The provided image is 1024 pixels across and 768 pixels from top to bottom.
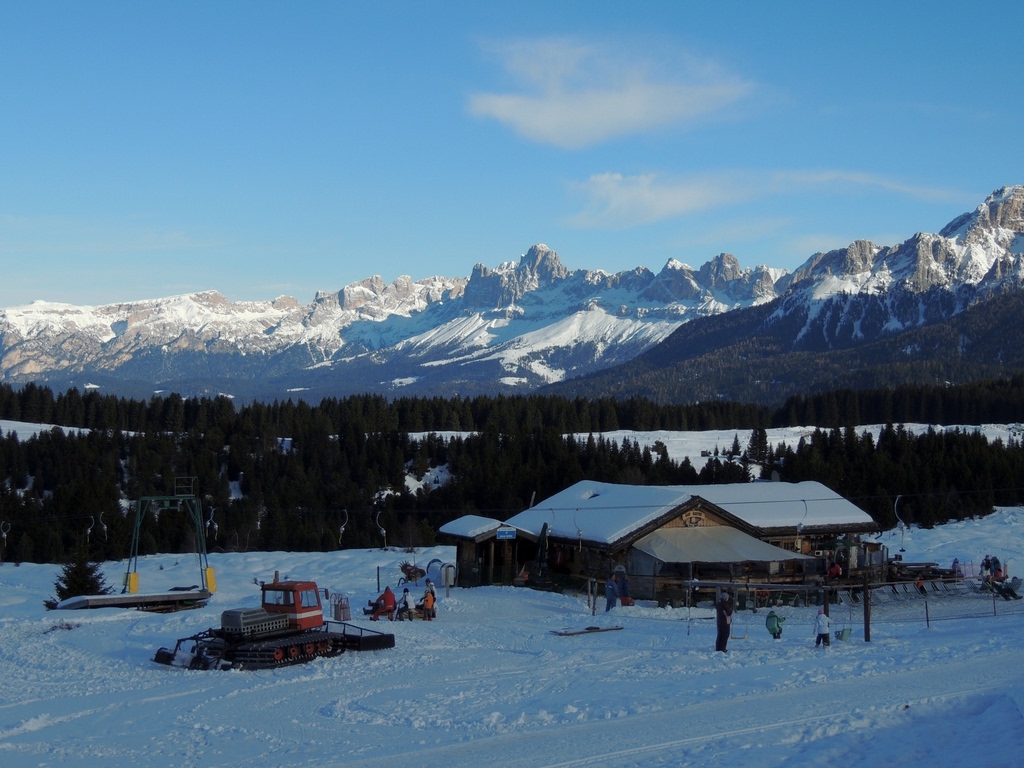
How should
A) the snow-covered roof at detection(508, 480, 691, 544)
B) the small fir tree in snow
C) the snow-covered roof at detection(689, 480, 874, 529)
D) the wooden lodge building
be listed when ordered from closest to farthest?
the small fir tree in snow → the wooden lodge building → the snow-covered roof at detection(508, 480, 691, 544) → the snow-covered roof at detection(689, 480, 874, 529)

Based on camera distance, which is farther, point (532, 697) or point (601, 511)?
point (601, 511)

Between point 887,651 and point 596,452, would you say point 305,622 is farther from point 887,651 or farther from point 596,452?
point 596,452

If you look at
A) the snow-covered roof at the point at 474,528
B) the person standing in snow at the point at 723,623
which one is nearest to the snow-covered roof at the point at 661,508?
the snow-covered roof at the point at 474,528

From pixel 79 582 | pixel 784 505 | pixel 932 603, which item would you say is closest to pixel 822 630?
pixel 932 603

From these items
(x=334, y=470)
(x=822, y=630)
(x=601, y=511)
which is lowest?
(x=822, y=630)

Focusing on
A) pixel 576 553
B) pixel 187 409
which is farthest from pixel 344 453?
pixel 576 553

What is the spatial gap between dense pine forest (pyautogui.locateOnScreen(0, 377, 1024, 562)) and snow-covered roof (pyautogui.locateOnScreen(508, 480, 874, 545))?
1692 centimetres

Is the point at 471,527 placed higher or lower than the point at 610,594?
higher

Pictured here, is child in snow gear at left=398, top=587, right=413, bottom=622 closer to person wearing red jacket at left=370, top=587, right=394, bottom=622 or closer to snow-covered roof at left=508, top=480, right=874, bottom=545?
person wearing red jacket at left=370, top=587, right=394, bottom=622

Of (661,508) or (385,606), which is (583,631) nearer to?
(385,606)

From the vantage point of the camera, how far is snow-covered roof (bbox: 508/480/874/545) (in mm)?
39844

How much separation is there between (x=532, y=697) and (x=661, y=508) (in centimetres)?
2122

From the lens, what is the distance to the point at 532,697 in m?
19.5

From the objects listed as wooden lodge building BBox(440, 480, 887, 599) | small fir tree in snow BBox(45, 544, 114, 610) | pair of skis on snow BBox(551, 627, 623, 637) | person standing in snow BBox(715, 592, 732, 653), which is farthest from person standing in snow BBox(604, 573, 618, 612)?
small fir tree in snow BBox(45, 544, 114, 610)
